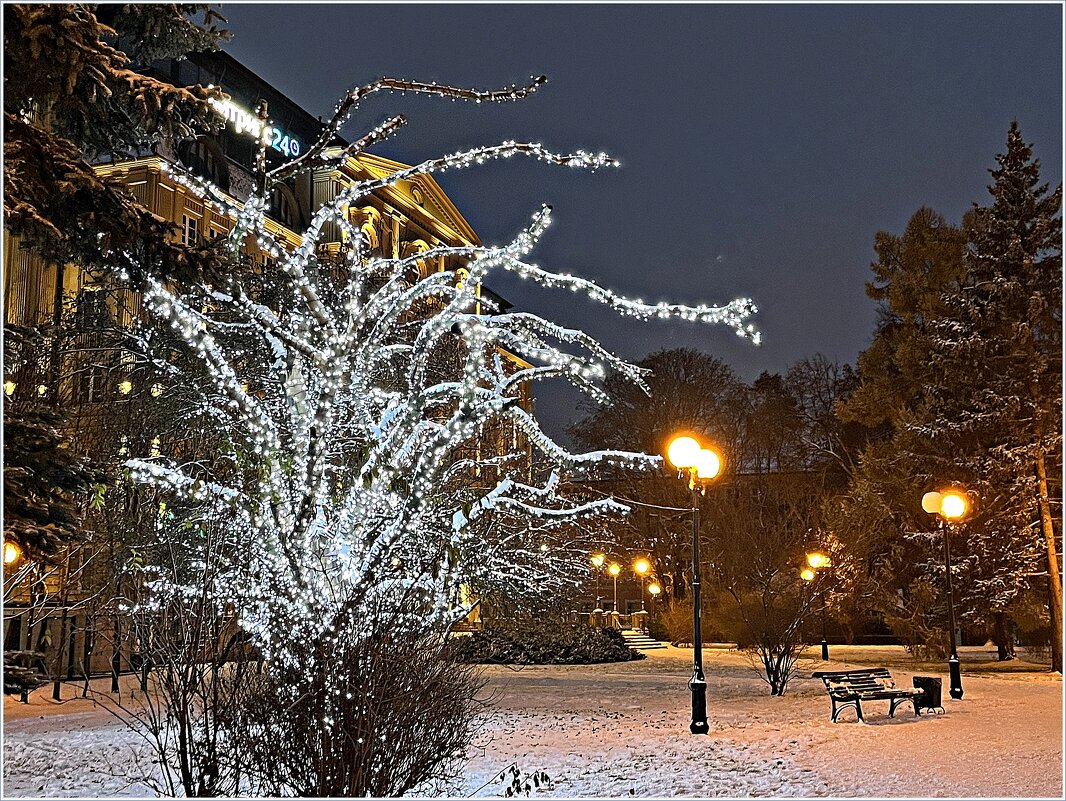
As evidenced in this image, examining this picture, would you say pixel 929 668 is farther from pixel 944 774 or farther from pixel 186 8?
pixel 186 8

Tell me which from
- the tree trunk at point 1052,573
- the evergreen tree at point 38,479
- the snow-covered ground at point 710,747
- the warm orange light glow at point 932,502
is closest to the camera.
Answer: the evergreen tree at point 38,479

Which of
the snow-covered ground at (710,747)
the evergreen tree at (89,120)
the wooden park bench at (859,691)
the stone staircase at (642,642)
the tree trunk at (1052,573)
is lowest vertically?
the snow-covered ground at (710,747)

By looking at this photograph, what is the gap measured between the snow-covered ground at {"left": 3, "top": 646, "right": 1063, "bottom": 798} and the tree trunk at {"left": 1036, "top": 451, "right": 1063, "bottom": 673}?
5.88 metres

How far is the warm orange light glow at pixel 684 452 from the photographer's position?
1323 cm

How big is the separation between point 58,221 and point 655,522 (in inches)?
1296

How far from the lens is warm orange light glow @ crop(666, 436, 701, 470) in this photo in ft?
Answer: 43.4

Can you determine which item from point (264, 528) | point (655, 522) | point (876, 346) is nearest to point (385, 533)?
point (264, 528)

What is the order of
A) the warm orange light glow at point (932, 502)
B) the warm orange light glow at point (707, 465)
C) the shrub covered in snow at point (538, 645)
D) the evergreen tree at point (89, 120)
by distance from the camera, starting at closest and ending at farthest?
the evergreen tree at point (89, 120) < the warm orange light glow at point (707, 465) < the warm orange light glow at point (932, 502) < the shrub covered in snow at point (538, 645)

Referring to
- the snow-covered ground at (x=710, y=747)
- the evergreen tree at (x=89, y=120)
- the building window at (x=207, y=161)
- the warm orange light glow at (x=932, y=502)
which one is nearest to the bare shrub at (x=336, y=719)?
the snow-covered ground at (x=710, y=747)

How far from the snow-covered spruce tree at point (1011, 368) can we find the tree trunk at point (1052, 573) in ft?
0.08

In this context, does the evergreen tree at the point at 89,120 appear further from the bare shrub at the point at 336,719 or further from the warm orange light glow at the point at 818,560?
the warm orange light glow at the point at 818,560

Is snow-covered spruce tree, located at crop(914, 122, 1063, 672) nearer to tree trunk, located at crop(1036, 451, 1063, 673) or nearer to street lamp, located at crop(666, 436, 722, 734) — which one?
tree trunk, located at crop(1036, 451, 1063, 673)

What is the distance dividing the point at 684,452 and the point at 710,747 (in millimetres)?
3606

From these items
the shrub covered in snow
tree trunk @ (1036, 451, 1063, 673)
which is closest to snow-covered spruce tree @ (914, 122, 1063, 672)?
tree trunk @ (1036, 451, 1063, 673)
